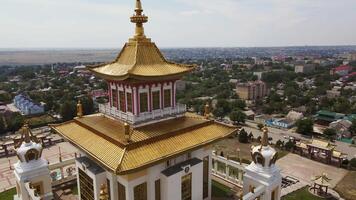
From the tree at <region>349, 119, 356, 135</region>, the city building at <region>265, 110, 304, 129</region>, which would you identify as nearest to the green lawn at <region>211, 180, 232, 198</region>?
the city building at <region>265, 110, 304, 129</region>

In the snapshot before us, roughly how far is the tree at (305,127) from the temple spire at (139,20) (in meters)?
51.2

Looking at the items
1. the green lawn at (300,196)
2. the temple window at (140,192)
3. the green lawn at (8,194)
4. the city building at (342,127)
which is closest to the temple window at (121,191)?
the temple window at (140,192)

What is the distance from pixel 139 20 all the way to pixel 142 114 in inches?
240

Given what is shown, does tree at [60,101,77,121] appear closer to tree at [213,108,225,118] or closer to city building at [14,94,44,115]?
city building at [14,94,44,115]

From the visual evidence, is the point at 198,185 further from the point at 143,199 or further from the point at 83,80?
the point at 83,80

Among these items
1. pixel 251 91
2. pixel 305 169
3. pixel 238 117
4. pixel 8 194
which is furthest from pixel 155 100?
pixel 251 91

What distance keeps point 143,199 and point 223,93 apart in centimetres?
8456

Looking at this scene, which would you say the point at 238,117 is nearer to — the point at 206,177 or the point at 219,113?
the point at 219,113

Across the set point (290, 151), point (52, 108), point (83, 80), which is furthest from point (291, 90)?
point (83, 80)

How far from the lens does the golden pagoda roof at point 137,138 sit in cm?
1438

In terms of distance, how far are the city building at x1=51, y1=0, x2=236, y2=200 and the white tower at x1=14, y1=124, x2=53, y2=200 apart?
6.53 ft

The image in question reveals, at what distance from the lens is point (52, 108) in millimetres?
75688

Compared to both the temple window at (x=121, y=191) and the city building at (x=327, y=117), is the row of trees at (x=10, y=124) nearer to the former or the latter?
the temple window at (x=121, y=191)

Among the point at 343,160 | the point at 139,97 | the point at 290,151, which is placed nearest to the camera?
the point at 139,97
